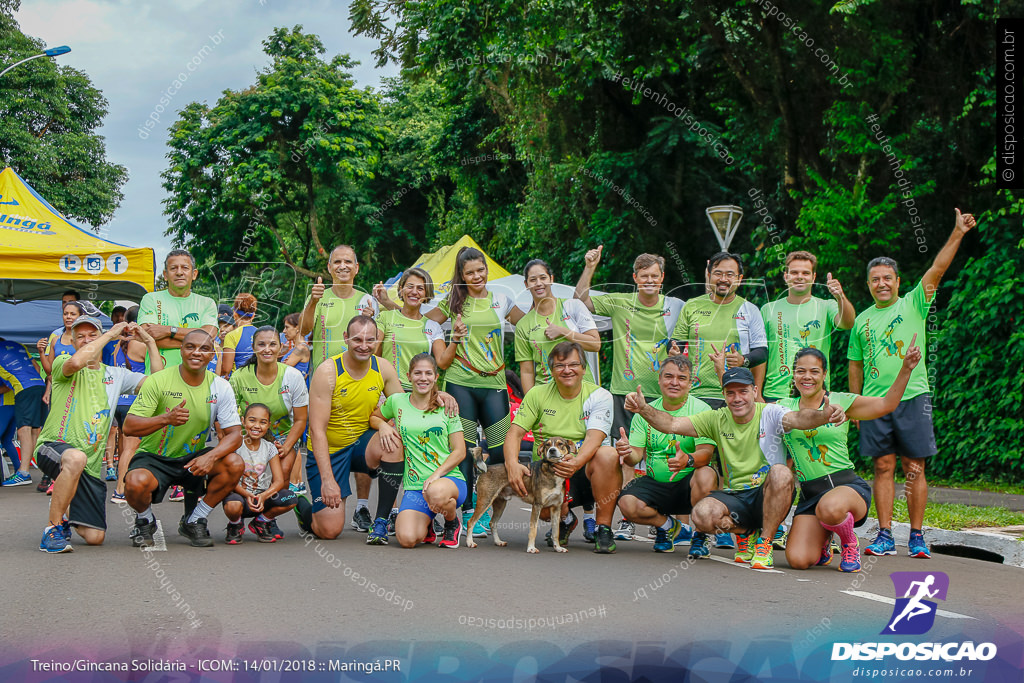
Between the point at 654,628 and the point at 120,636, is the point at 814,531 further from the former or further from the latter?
the point at 120,636

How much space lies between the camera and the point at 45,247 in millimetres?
12273

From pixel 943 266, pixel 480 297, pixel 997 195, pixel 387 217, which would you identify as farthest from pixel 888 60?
pixel 387 217

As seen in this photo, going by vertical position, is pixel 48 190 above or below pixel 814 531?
above

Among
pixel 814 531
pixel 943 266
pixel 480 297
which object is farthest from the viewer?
pixel 480 297

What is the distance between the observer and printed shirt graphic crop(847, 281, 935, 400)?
7.86 meters

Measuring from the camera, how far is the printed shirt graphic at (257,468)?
8008mm

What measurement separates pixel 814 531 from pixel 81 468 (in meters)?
5.07

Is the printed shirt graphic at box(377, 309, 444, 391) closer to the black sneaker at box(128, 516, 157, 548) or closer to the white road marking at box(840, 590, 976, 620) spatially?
the black sneaker at box(128, 516, 157, 548)

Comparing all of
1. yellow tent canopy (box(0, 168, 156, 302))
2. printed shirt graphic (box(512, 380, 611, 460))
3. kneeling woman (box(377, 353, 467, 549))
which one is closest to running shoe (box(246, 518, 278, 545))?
kneeling woman (box(377, 353, 467, 549))

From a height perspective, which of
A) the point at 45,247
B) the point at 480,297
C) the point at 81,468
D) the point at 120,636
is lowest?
the point at 120,636

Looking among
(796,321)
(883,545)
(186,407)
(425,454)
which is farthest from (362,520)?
(883,545)

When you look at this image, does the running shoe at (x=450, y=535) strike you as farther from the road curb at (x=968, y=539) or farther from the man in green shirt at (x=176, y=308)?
the road curb at (x=968, y=539)

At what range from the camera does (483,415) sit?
27.8 feet

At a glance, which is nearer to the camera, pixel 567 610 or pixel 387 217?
pixel 567 610
